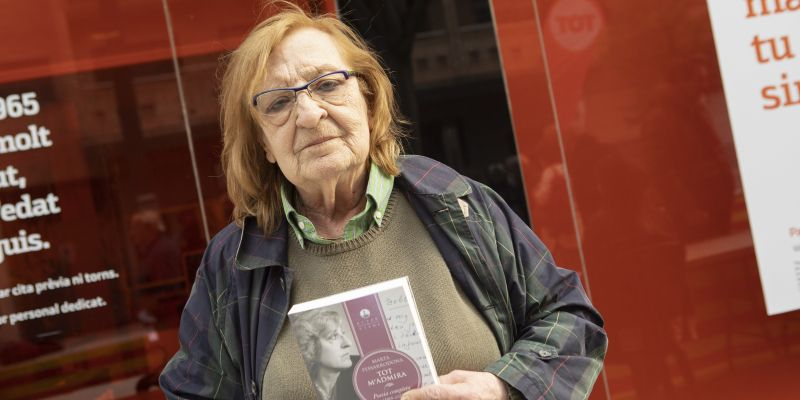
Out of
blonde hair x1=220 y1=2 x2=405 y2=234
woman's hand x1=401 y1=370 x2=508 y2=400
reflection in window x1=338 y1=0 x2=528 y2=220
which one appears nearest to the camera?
woman's hand x1=401 y1=370 x2=508 y2=400

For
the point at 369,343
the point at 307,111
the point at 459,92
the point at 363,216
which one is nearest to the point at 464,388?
the point at 369,343

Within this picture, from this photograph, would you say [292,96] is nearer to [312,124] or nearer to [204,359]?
[312,124]

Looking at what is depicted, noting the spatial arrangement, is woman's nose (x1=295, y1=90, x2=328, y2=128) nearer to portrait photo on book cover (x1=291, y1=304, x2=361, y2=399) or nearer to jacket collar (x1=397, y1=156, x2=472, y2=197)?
jacket collar (x1=397, y1=156, x2=472, y2=197)

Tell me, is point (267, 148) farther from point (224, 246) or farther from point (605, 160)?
point (605, 160)

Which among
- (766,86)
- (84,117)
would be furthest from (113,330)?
(766,86)

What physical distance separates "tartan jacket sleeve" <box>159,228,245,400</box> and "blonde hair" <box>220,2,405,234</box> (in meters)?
0.18

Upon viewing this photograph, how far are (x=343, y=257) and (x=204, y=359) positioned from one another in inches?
17.1

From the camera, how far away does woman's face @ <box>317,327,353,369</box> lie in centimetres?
180

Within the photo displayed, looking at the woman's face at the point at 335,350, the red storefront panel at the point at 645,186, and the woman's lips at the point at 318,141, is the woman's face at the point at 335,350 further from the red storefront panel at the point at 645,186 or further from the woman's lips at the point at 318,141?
→ the red storefront panel at the point at 645,186

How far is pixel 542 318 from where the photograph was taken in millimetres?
2082

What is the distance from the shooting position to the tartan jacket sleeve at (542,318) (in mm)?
1981

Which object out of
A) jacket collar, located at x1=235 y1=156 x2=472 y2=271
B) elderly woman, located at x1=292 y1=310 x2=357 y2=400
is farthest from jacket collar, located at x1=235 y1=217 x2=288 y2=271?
elderly woman, located at x1=292 y1=310 x2=357 y2=400

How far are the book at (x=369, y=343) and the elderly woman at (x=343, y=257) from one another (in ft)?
0.57

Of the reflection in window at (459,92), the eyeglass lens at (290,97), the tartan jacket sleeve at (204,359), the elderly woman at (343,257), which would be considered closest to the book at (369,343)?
the elderly woman at (343,257)
